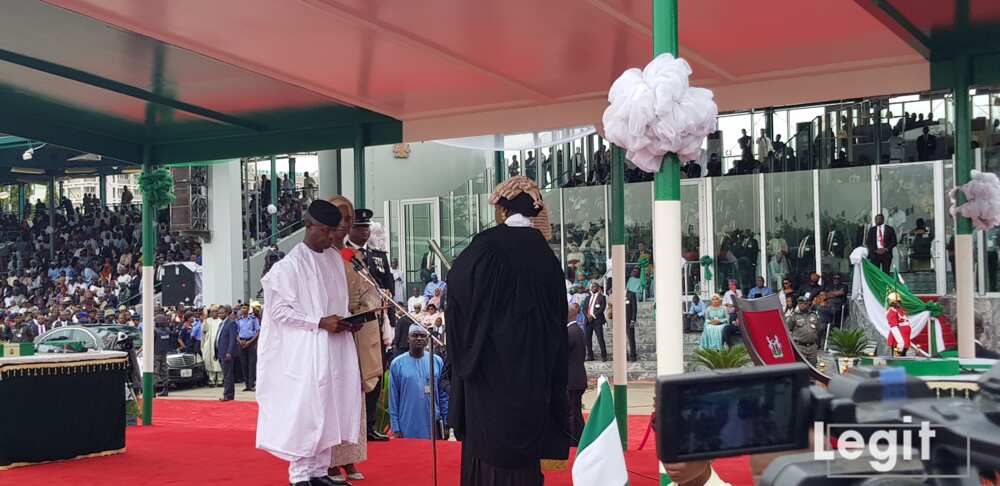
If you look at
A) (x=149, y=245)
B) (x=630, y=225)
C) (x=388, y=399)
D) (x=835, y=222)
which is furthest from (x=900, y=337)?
(x=630, y=225)

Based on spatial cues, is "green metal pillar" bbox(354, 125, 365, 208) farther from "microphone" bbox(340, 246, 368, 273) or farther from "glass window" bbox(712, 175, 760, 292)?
"glass window" bbox(712, 175, 760, 292)

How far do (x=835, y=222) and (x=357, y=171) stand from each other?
43.0ft

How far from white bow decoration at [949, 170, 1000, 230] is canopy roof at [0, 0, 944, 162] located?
840mm

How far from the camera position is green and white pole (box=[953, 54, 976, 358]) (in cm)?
723

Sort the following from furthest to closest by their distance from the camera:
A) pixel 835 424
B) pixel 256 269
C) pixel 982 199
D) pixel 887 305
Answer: pixel 256 269 → pixel 887 305 → pixel 982 199 → pixel 835 424

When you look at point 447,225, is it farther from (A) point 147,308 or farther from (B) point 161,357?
(A) point 147,308

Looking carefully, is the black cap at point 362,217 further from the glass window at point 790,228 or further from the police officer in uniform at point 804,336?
the glass window at point 790,228

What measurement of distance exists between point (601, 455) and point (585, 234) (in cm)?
1875

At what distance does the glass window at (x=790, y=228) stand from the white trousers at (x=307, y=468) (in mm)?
15495

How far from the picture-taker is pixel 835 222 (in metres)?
20.2

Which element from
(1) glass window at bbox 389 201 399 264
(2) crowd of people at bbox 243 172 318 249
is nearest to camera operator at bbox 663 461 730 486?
(1) glass window at bbox 389 201 399 264

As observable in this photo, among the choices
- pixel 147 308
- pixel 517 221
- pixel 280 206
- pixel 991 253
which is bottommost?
pixel 147 308

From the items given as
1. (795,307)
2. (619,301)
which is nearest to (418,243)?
(795,307)

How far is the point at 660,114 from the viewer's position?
4.23 metres
